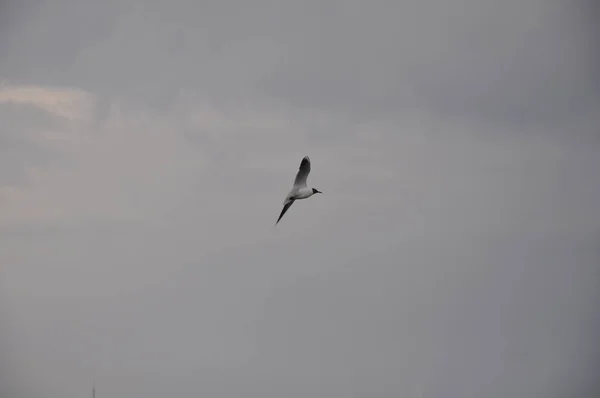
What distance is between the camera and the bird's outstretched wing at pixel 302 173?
74.4 m

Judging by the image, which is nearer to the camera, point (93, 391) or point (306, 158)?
point (306, 158)

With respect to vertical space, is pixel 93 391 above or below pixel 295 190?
below

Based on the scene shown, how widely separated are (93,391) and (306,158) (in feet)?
391

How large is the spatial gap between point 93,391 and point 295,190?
11693 cm

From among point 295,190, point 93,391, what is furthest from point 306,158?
point 93,391

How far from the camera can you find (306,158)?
7431 cm

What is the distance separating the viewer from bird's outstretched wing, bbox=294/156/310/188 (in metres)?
74.4

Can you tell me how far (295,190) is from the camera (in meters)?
75.8

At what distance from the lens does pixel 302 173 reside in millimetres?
75000

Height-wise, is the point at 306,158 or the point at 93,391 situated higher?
the point at 306,158

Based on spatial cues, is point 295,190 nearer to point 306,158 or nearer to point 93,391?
point 306,158

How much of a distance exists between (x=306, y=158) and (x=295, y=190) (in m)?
2.76
